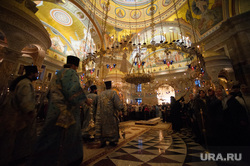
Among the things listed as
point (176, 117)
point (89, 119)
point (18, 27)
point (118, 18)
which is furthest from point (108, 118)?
point (118, 18)

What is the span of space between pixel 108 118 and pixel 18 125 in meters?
1.73

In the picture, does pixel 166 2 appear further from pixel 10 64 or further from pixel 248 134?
pixel 10 64

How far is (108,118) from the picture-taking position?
275cm

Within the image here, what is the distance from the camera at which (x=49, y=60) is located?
14828mm

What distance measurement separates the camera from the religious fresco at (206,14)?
26.5 feet

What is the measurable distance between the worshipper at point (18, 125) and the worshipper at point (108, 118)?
4.66 feet

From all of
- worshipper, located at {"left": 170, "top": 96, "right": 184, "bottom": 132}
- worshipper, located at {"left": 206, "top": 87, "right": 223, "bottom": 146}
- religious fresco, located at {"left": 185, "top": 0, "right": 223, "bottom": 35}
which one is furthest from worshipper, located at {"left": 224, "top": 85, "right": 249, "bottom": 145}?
religious fresco, located at {"left": 185, "top": 0, "right": 223, "bottom": 35}

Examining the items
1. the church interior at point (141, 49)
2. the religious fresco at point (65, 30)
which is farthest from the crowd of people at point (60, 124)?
the religious fresco at point (65, 30)

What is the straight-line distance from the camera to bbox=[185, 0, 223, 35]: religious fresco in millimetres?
8062

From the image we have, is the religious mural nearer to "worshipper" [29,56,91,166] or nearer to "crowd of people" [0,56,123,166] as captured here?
"crowd of people" [0,56,123,166]

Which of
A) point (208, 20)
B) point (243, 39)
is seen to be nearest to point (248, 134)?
point (243, 39)

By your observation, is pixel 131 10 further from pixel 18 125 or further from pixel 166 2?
pixel 18 125

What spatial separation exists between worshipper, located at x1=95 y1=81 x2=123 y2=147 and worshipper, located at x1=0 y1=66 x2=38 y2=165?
1420mm

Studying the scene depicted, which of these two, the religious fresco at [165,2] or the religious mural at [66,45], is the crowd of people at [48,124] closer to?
the religious fresco at [165,2]
